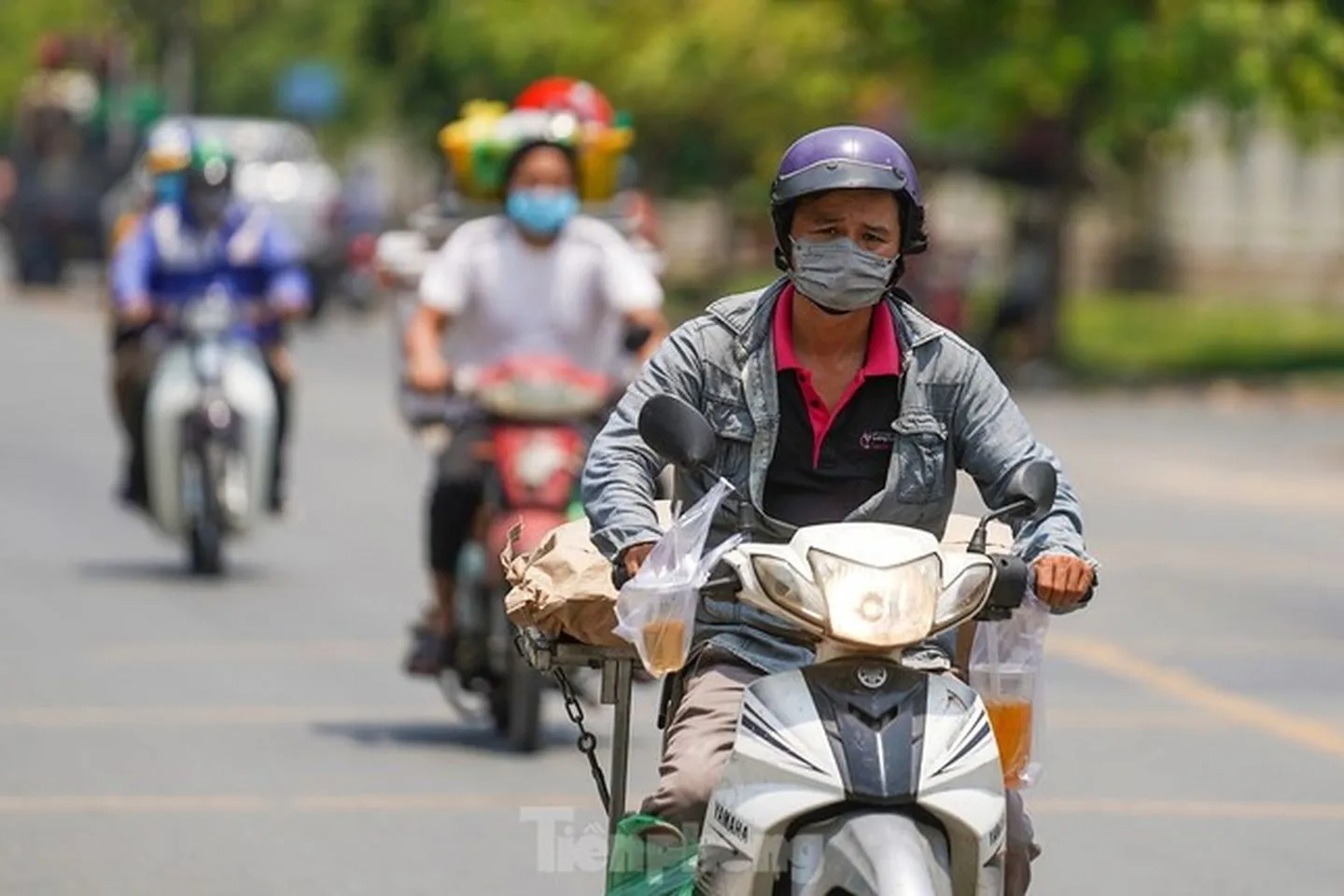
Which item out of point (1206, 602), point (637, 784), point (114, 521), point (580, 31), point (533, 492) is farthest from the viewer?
point (580, 31)

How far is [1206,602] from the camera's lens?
54.1ft

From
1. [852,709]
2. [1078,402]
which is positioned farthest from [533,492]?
[1078,402]

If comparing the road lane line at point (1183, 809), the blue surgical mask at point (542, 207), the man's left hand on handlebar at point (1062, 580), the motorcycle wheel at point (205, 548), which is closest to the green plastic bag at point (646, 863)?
the man's left hand on handlebar at point (1062, 580)

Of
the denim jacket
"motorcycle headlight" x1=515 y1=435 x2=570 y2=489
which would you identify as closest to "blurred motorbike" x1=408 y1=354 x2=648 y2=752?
"motorcycle headlight" x1=515 y1=435 x2=570 y2=489

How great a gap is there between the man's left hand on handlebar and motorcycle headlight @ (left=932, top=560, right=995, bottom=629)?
0.16 meters

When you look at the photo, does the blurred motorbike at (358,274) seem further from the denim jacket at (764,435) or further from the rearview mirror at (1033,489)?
the rearview mirror at (1033,489)

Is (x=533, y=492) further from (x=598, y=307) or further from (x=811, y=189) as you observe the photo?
(x=811, y=189)

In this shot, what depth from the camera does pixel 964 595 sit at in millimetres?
5781

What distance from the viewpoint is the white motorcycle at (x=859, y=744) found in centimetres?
560

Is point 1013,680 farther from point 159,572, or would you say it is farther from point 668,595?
point 159,572

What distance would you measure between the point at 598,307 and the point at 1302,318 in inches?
1430

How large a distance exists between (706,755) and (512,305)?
6.11 m

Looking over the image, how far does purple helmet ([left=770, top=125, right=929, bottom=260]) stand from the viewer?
6141mm

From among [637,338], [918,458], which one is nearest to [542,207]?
[637,338]
